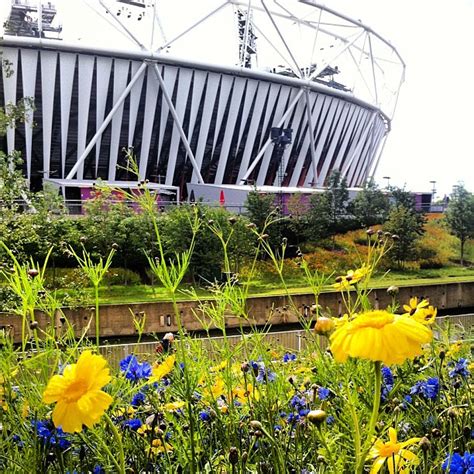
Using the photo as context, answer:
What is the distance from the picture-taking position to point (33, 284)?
911 millimetres

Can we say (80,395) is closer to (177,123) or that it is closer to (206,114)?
(177,123)

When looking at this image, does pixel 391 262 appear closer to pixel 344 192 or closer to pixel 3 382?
pixel 344 192

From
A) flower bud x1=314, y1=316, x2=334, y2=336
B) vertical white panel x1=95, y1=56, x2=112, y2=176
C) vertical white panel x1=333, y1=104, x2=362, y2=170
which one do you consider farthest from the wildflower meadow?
vertical white panel x1=333, y1=104, x2=362, y2=170

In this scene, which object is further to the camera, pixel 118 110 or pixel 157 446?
pixel 118 110

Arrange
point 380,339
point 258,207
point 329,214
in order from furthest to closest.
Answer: point 329,214 → point 258,207 → point 380,339

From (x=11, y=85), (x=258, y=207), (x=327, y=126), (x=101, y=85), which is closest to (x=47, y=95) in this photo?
(x=11, y=85)

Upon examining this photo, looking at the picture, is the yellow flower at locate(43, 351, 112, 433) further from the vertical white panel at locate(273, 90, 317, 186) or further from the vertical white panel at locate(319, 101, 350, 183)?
the vertical white panel at locate(319, 101, 350, 183)

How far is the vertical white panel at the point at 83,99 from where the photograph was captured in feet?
60.3

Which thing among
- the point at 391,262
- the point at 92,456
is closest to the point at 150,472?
the point at 92,456

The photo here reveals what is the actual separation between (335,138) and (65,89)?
1253cm

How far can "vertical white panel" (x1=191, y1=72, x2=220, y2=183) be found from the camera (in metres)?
20.6

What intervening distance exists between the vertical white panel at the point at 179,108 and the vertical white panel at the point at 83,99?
2984 mm

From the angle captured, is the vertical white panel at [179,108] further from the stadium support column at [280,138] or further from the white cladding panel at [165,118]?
the stadium support column at [280,138]

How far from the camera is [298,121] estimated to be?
23.5m
